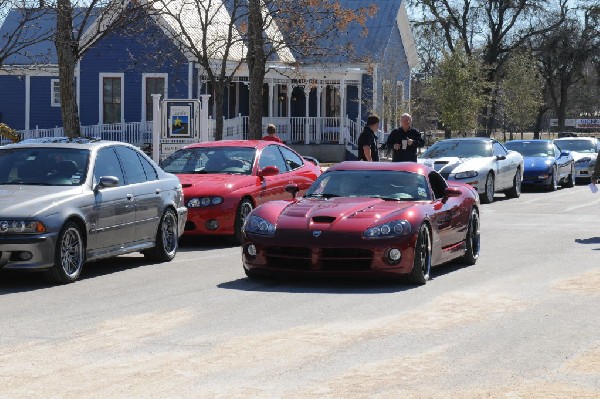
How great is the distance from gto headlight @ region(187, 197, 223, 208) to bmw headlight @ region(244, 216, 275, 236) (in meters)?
4.08

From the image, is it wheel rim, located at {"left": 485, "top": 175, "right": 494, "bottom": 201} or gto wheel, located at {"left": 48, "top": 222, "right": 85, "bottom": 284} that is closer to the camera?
gto wheel, located at {"left": 48, "top": 222, "right": 85, "bottom": 284}

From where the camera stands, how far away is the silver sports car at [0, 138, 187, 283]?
11672 millimetres

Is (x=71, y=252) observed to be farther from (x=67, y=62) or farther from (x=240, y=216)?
(x=67, y=62)

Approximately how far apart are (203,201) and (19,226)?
4892 mm

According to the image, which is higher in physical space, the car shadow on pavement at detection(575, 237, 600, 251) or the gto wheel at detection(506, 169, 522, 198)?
the gto wheel at detection(506, 169, 522, 198)

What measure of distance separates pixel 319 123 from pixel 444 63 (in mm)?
7349

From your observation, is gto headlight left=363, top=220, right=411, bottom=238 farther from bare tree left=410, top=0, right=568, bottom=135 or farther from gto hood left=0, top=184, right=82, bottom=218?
bare tree left=410, top=0, right=568, bottom=135

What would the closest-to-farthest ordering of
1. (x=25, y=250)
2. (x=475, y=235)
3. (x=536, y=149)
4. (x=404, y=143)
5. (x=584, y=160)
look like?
(x=25, y=250)
(x=475, y=235)
(x=404, y=143)
(x=536, y=149)
(x=584, y=160)

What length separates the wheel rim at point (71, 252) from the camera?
12.0 m

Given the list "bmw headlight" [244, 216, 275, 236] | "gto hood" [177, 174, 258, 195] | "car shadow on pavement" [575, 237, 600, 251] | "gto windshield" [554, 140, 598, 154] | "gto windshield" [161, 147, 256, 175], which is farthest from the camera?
"gto windshield" [554, 140, 598, 154]

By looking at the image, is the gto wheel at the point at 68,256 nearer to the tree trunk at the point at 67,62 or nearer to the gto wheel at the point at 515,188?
the tree trunk at the point at 67,62

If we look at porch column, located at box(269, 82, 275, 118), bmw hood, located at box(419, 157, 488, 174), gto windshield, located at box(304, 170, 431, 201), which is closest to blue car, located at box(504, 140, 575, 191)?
bmw hood, located at box(419, 157, 488, 174)

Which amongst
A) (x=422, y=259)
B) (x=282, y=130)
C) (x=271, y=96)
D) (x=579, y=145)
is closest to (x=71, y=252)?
(x=422, y=259)

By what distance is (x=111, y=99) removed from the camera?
44000 millimetres
